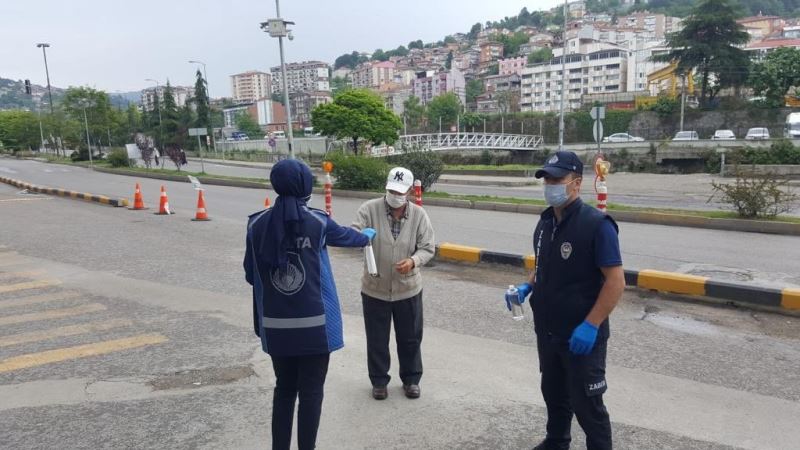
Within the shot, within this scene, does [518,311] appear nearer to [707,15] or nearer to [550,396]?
[550,396]

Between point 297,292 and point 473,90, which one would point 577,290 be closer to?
point 297,292

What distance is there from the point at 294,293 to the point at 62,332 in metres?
4.08

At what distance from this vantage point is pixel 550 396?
3283mm

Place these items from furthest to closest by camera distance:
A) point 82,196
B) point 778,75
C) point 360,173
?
point 778,75 < point 82,196 < point 360,173

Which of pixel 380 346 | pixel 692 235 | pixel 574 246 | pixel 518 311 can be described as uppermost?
pixel 574 246

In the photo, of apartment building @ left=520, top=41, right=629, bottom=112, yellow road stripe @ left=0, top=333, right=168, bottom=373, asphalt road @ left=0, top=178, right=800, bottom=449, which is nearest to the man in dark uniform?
asphalt road @ left=0, top=178, right=800, bottom=449

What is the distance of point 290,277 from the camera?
9.59 ft

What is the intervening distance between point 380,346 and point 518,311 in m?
1.14

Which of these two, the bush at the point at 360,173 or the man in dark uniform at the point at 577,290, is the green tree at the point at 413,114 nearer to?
the bush at the point at 360,173

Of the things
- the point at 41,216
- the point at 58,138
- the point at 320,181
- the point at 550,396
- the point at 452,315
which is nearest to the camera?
Result: the point at 550,396

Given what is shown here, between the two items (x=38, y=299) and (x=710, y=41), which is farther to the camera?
(x=710, y=41)

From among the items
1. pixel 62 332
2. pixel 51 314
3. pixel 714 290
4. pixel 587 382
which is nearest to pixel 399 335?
pixel 587 382

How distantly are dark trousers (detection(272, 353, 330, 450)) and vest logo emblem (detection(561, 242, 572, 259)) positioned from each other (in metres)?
1.37

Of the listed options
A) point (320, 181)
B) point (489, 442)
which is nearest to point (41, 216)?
point (320, 181)
